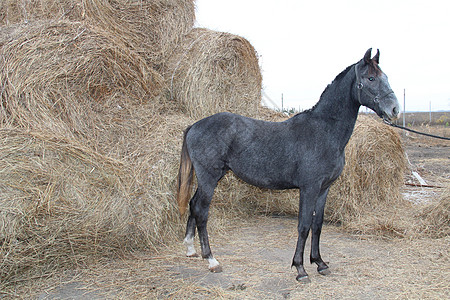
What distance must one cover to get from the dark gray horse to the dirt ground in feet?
0.61

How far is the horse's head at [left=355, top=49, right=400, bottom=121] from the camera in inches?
107

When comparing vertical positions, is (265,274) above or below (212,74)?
below

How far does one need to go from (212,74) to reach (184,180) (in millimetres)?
1692

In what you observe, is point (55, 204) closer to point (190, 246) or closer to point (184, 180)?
point (184, 180)

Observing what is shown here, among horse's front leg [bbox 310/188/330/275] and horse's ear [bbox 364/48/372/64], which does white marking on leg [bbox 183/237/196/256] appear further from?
horse's ear [bbox 364/48/372/64]

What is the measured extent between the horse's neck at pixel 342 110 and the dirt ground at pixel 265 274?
3.56 feet

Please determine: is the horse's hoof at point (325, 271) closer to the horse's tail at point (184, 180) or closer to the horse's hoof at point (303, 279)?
the horse's hoof at point (303, 279)

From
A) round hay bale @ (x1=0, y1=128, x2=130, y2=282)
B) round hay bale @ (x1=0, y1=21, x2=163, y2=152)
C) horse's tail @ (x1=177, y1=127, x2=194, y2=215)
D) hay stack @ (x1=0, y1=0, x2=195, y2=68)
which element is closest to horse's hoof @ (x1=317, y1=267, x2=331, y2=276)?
horse's tail @ (x1=177, y1=127, x2=194, y2=215)

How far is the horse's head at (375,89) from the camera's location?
8.89 ft

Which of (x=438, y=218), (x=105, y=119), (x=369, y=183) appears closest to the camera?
(x=105, y=119)

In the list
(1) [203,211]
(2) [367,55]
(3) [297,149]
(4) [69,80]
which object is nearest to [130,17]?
(4) [69,80]

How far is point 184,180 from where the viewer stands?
3.29 m

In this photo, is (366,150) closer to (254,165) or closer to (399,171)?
(399,171)

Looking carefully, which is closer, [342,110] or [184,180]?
[342,110]
